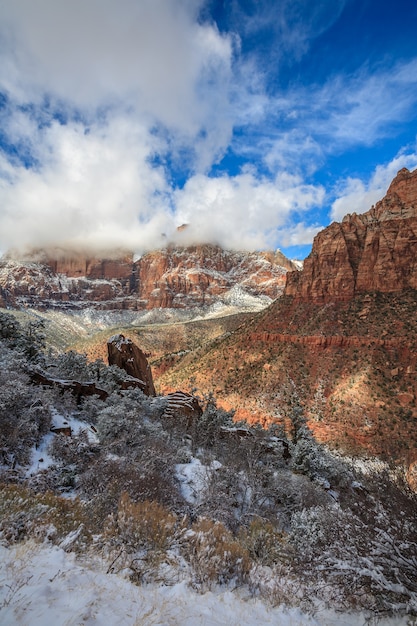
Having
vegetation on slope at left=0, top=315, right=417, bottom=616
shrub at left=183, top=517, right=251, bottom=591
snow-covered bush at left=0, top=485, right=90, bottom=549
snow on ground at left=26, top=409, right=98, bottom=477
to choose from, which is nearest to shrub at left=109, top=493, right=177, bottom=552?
vegetation on slope at left=0, top=315, right=417, bottom=616

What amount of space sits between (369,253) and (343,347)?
21.1 m

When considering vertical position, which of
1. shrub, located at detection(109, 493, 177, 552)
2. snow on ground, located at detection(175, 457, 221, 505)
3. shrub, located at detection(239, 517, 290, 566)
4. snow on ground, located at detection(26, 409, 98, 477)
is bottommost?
snow on ground, located at detection(175, 457, 221, 505)

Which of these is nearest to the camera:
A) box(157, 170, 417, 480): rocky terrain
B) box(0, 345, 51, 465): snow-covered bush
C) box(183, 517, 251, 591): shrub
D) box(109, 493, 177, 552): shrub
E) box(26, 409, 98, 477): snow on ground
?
box(183, 517, 251, 591): shrub

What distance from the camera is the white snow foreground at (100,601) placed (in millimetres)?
3297

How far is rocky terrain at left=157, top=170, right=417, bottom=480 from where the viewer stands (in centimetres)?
3722

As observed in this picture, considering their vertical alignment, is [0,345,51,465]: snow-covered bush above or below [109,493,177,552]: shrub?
above

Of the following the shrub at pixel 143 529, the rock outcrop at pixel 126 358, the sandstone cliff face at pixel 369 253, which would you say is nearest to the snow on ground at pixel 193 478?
the shrub at pixel 143 529

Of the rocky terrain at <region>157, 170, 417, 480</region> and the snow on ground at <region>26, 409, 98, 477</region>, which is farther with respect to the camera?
the rocky terrain at <region>157, 170, 417, 480</region>

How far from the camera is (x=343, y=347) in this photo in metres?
47.8

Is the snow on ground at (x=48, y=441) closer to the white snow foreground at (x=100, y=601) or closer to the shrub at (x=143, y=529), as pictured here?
the shrub at (x=143, y=529)

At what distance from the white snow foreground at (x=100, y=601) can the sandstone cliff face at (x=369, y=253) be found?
186ft

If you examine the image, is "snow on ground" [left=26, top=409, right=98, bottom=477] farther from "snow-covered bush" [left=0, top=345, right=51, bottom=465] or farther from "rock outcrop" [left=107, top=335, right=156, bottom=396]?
"rock outcrop" [left=107, top=335, right=156, bottom=396]

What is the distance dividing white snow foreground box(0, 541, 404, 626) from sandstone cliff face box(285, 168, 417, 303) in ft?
186

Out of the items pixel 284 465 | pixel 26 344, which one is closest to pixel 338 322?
pixel 284 465
